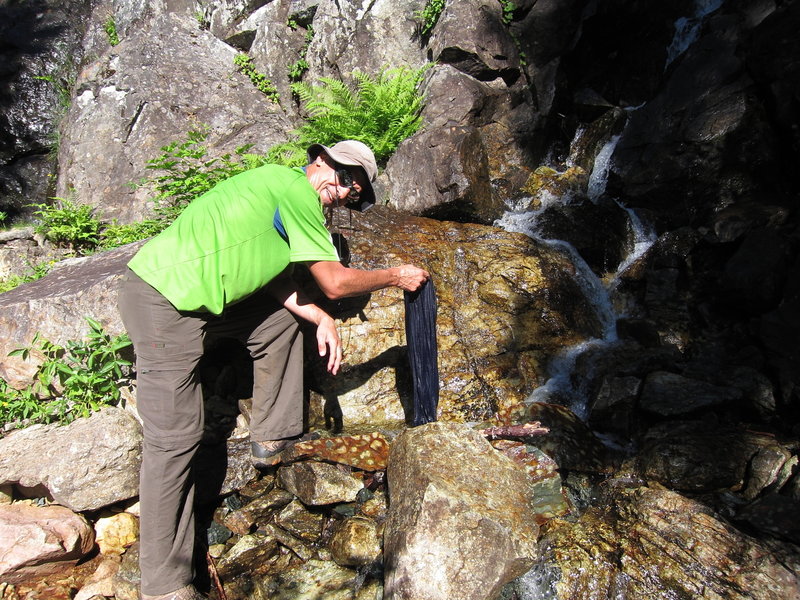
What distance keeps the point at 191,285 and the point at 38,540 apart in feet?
6.20

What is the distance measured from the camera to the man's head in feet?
11.1

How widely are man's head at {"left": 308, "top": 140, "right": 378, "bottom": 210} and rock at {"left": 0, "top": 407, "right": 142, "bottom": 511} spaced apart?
241 centimetres

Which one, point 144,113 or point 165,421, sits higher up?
point 144,113

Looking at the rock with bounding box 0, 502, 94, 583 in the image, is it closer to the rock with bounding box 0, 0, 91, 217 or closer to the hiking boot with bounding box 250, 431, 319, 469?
the hiking boot with bounding box 250, 431, 319, 469

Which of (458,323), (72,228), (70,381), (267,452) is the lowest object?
(267,452)

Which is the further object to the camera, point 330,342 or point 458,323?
point 458,323

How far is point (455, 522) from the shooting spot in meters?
2.95

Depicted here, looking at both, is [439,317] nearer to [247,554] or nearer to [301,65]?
[247,554]

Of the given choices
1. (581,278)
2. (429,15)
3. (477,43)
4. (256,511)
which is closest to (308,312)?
(256,511)

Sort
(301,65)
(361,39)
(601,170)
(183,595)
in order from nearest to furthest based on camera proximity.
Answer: (183,595)
(601,170)
(361,39)
(301,65)

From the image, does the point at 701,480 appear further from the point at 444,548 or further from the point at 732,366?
the point at 444,548

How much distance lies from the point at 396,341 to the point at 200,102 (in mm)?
6951

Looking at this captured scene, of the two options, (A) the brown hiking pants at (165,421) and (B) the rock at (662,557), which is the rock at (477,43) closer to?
(A) the brown hiking pants at (165,421)

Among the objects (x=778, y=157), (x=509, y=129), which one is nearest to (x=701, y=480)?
(x=778, y=157)
